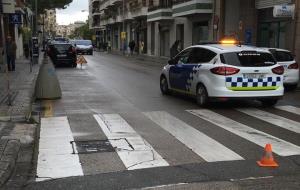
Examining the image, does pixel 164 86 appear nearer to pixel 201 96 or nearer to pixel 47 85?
pixel 201 96

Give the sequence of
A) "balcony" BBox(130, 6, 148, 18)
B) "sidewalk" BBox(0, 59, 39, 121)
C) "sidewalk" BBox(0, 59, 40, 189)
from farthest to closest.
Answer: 1. "balcony" BBox(130, 6, 148, 18)
2. "sidewalk" BBox(0, 59, 39, 121)
3. "sidewalk" BBox(0, 59, 40, 189)

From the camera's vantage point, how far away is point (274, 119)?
34.9 feet

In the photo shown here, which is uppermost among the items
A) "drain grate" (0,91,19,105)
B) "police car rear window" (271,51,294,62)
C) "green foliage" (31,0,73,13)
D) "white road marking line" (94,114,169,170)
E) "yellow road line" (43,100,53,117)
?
"green foliage" (31,0,73,13)

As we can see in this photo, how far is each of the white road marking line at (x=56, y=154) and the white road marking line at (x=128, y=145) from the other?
678mm

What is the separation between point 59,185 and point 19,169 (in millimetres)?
1014

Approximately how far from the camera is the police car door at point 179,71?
44.4 feet

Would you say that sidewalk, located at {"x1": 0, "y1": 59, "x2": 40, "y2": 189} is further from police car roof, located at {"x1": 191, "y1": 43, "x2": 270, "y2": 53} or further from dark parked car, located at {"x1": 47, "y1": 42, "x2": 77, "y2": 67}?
dark parked car, located at {"x1": 47, "y1": 42, "x2": 77, "y2": 67}

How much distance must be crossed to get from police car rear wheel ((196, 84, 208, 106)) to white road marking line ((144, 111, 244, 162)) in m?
1.47

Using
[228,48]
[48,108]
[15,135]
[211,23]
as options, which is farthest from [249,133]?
[211,23]

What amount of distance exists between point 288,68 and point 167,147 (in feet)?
33.1

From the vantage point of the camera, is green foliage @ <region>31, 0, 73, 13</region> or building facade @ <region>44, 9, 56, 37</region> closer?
green foliage @ <region>31, 0, 73, 13</region>

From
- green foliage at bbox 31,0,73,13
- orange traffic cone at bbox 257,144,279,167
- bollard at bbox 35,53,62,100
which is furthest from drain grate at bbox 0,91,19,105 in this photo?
green foliage at bbox 31,0,73,13

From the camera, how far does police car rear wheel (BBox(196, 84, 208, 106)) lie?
12.2m

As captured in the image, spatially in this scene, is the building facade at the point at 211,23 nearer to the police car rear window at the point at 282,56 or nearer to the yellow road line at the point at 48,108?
the police car rear window at the point at 282,56
